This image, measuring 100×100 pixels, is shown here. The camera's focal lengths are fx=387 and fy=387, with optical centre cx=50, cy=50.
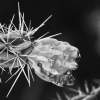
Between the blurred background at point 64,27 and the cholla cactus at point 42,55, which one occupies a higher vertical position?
the cholla cactus at point 42,55

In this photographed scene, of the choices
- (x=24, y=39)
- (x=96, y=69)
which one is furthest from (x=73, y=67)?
(x=96, y=69)

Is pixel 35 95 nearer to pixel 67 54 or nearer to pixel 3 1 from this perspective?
pixel 3 1

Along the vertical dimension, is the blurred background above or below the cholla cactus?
below

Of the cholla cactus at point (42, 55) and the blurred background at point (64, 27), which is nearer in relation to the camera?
the cholla cactus at point (42, 55)

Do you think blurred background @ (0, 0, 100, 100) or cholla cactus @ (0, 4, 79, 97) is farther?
blurred background @ (0, 0, 100, 100)
